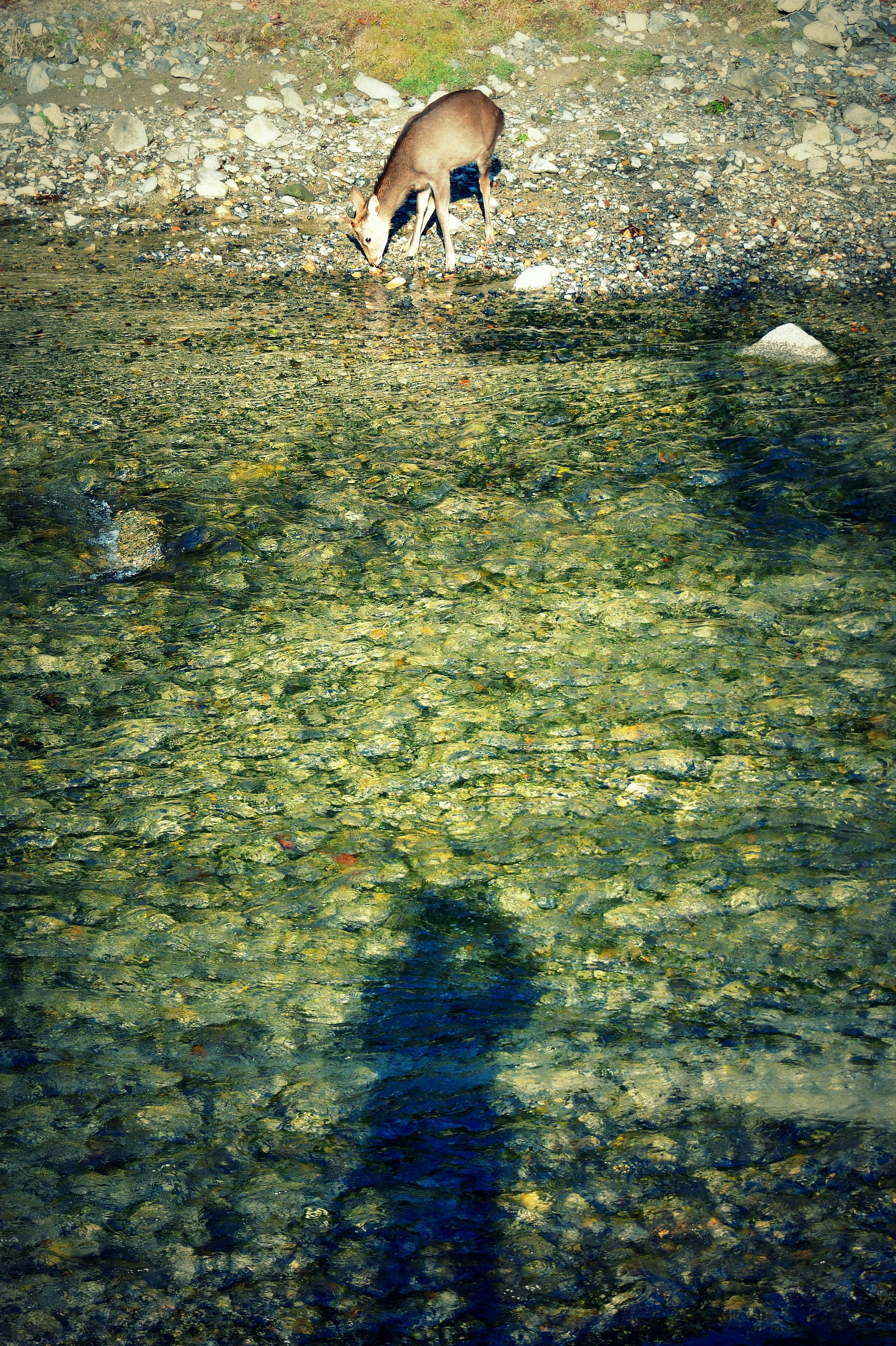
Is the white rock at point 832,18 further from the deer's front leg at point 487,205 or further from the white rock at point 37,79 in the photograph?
the white rock at point 37,79

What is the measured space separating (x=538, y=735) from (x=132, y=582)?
337 cm

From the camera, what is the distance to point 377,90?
17.1 m

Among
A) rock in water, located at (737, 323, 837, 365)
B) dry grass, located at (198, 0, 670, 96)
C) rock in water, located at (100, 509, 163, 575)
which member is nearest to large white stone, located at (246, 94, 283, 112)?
dry grass, located at (198, 0, 670, 96)

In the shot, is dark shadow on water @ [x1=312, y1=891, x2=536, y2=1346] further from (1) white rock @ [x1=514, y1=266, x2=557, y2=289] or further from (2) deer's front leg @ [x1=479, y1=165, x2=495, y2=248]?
Answer: (2) deer's front leg @ [x1=479, y1=165, x2=495, y2=248]

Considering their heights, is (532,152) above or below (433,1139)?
above

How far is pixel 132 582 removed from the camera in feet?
24.0

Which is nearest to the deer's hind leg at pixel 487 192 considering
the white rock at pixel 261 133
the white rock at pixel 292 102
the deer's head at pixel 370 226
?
the deer's head at pixel 370 226

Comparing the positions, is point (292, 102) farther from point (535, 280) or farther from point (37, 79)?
point (535, 280)

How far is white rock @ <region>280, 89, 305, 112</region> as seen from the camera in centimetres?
1683

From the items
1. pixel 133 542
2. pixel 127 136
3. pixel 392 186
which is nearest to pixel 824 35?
pixel 392 186

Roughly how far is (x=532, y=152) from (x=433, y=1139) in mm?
16044

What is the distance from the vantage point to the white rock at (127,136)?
52.4 ft

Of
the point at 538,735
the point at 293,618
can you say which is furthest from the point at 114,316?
the point at 538,735

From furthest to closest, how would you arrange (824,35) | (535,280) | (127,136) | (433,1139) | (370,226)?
1. (824,35)
2. (127,136)
3. (370,226)
4. (535,280)
5. (433,1139)
